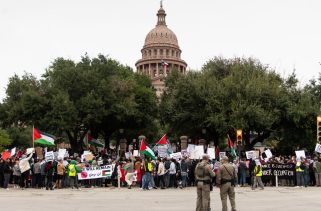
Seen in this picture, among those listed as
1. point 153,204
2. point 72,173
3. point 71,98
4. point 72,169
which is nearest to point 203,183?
point 153,204

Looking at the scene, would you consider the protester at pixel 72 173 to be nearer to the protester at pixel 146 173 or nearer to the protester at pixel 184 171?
the protester at pixel 146 173

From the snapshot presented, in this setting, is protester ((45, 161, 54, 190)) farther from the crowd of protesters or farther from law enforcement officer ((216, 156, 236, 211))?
law enforcement officer ((216, 156, 236, 211))

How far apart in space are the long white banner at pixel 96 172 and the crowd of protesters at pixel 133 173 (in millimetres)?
287

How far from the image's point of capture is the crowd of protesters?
26312 mm

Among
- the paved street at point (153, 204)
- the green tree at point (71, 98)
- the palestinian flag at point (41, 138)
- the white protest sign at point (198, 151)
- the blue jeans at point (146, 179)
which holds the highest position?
the green tree at point (71, 98)

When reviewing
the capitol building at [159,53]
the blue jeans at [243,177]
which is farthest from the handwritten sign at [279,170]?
the capitol building at [159,53]

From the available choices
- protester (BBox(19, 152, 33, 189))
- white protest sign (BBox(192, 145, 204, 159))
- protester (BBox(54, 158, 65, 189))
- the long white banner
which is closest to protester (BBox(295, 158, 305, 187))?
white protest sign (BBox(192, 145, 204, 159))

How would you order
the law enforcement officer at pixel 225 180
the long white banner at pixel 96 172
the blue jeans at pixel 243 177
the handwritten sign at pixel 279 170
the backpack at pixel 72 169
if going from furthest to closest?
the handwritten sign at pixel 279 170 → the blue jeans at pixel 243 177 → the long white banner at pixel 96 172 → the backpack at pixel 72 169 → the law enforcement officer at pixel 225 180

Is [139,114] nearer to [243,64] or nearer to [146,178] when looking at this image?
[243,64]

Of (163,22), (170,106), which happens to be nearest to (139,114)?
(170,106)

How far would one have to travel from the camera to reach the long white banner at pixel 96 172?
90.2ft

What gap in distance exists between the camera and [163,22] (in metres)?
157

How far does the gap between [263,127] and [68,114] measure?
18.1 meters

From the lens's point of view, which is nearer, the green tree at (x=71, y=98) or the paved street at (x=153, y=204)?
the paved street at (x=153, y=204)
